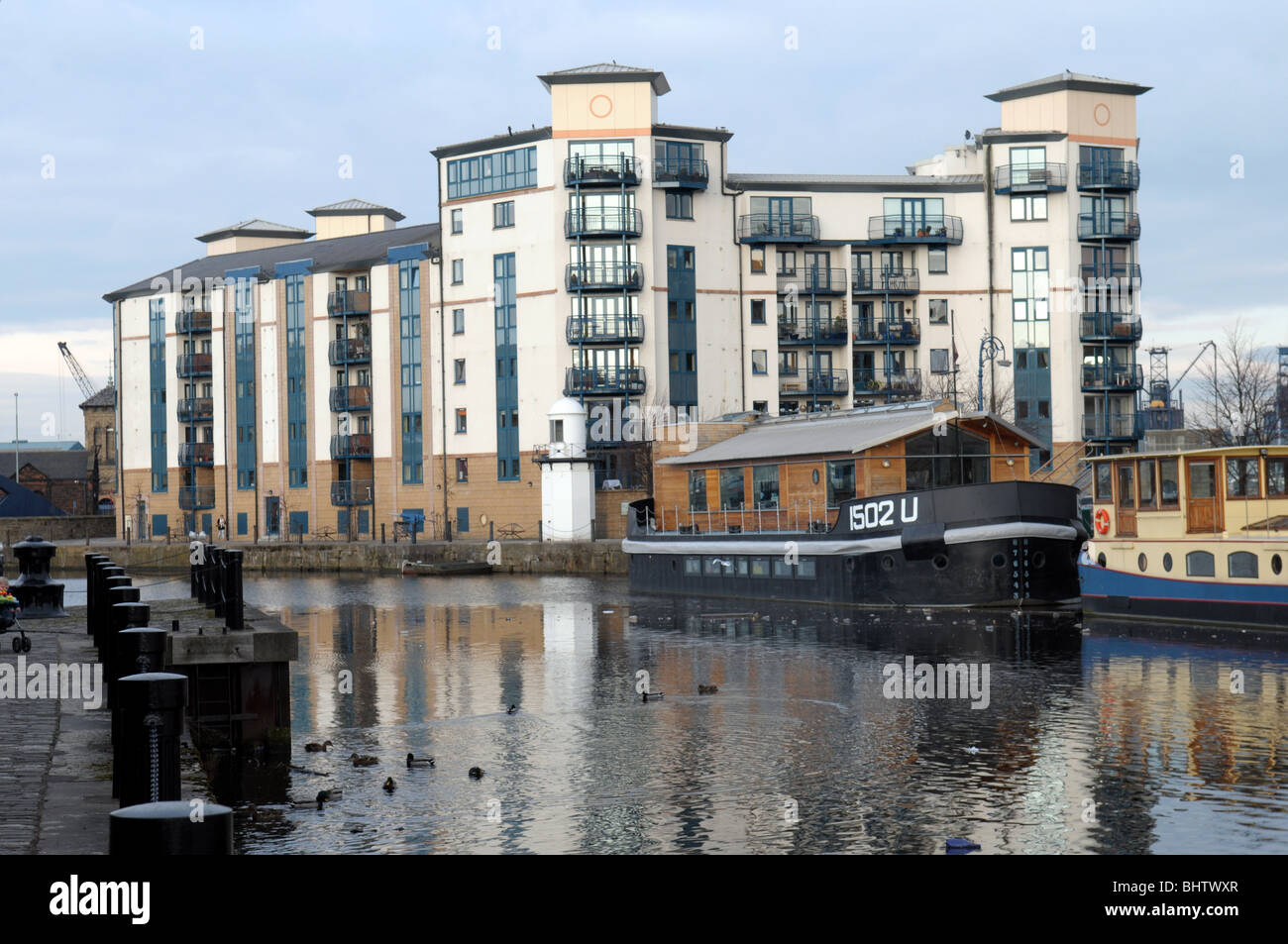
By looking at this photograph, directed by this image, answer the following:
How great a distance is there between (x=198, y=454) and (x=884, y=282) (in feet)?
146

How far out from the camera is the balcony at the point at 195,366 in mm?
92500

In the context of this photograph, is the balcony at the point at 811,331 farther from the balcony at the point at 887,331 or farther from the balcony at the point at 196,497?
the balcony at the point at 196,497

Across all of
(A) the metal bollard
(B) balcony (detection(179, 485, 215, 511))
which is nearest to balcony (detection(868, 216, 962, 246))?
(B) balcony (detection(179, 485, 215, 511))

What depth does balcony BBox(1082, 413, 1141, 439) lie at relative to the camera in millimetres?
81312

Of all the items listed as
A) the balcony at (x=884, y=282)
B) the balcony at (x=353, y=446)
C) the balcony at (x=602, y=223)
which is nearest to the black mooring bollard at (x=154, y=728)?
the balcony at (x=602, y=223)

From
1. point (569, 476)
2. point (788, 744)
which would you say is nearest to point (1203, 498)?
point (788, 744)

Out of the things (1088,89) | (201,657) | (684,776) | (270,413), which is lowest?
(684,776)

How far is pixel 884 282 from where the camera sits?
3268 inches

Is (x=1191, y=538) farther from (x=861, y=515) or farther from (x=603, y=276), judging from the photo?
(x=603, y=276)

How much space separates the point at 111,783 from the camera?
1250 centimetres

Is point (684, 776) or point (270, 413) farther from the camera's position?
point (270, 413)

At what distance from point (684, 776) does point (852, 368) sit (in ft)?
223
